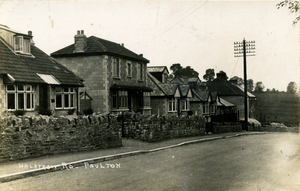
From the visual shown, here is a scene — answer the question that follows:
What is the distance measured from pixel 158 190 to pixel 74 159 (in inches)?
204

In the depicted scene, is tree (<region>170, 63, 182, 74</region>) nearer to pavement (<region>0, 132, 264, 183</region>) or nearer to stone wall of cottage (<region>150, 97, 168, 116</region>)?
stone wall of cottage (<region>150, 97, 168, 116</region>)

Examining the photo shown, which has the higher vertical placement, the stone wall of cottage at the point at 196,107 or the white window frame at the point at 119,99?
the white window frame at the point at 119,99

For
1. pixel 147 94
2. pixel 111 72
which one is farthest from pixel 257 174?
pixel 147 94

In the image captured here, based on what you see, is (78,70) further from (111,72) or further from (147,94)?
(147,94)

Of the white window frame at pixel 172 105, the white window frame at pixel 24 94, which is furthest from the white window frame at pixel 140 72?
the white window frame at pixel 24 94

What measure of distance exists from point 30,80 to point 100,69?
344 inches

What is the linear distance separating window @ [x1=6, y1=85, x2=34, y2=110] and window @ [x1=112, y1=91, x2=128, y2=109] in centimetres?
911

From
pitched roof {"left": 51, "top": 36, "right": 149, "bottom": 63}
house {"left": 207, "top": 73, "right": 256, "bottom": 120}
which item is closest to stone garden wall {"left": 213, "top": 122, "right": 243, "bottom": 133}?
pitched roof {"left": 51, "top": 36, "right": 149, "bottom": 63}

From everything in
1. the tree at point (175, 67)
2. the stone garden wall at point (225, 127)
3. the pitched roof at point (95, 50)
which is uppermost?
the tree at point (175, 67)

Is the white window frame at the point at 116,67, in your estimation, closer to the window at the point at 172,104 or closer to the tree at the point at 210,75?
the window at the point at 172,104

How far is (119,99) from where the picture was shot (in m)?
29.2

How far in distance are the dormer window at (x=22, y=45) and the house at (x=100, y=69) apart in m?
6.86

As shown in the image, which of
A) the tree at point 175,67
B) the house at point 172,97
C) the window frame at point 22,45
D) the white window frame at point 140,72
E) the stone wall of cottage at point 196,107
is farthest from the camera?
the tree at point 175,67

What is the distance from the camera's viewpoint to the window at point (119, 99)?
28.7m
